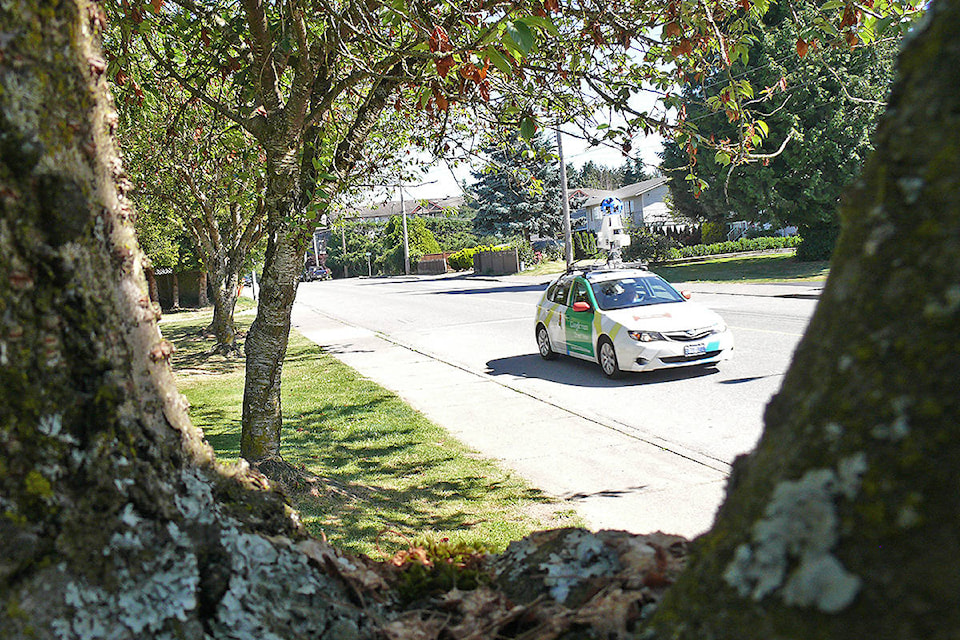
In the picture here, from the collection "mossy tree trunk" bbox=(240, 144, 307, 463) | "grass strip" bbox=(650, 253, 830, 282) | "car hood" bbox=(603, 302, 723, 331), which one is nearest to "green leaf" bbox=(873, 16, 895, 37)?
"mossy tree trunk" bbox=(240, 144, 307, 463)

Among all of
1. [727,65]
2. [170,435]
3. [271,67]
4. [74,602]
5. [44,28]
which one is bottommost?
[74,602]

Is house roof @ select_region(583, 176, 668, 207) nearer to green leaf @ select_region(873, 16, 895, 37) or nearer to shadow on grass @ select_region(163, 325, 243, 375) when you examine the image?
shadow on grass @ select_region(163, 325, 243, 375)

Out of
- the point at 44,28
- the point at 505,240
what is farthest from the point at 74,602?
the point at 505,240

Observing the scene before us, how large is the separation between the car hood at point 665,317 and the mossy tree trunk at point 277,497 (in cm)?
941

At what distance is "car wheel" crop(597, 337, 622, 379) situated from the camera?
11.5 meters

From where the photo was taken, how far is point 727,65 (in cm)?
536

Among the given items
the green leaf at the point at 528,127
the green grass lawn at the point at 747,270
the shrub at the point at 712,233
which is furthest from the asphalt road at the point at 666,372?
the shrub at the point at 712,233

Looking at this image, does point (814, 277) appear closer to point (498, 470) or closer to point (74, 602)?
point (498, 470)

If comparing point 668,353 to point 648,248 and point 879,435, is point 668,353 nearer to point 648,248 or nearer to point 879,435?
point 879,435

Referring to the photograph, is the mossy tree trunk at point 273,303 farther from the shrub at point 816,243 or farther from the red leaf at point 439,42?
the shrub at point 816,243

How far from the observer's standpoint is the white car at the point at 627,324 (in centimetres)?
1119

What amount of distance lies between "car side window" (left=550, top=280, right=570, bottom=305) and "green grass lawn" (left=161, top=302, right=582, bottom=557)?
11.7 ft

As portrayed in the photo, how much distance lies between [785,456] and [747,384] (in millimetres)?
9724

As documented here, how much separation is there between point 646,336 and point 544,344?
→ 2982 mm
